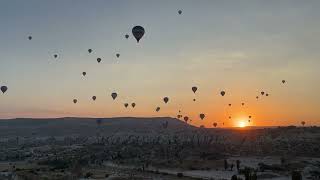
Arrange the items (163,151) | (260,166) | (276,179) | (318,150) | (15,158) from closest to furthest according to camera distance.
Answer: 1. (276,179)
2. (260,166)
3. (318,150)
4. (163,151)
5. (15,158)

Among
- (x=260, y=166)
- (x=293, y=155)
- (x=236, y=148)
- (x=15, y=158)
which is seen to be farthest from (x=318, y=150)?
(x=15, y=158)

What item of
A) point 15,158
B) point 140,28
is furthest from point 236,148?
point 140,28

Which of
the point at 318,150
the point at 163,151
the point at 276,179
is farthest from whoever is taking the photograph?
the point at 163,151

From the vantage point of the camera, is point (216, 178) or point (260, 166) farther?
point (260, 166)

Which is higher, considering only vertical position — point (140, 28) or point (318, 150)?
point (140, 28)

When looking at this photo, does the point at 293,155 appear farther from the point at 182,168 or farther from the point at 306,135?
the point at 306,135

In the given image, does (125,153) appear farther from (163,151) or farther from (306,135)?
(306,135)
